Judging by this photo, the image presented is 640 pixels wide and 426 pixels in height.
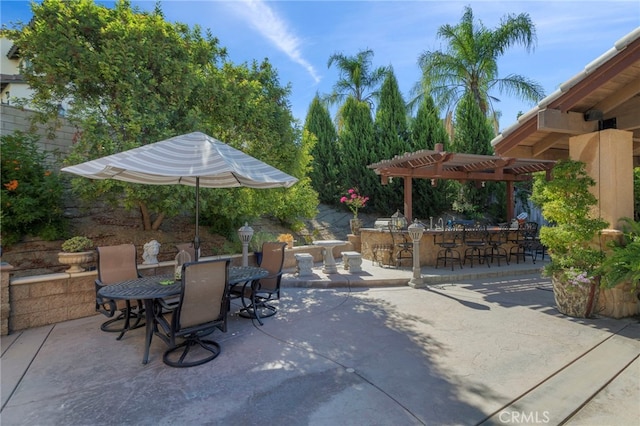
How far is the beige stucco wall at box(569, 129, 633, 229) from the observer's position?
181 inches

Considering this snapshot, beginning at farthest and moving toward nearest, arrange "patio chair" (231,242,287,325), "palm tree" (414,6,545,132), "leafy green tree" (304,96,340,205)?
"leafy green tree" (304,96,340,205) < "palm tree" (414,6,545,132) < "patio chair" (231,242,287,325)

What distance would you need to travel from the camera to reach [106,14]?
5.83 metres

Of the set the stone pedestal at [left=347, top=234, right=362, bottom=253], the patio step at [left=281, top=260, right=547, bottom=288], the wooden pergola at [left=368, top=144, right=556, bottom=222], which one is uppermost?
the wooden pergola at [left=368, top=144, right=556, bottom=222]

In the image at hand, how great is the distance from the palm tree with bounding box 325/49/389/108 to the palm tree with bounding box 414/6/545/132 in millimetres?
3647

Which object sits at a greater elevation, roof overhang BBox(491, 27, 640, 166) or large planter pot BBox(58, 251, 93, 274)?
roof overhang BBox(491, 27, 640, 166)

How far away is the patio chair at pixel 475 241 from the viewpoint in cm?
850

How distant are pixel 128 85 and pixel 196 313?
446cm

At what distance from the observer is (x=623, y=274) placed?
413 cm

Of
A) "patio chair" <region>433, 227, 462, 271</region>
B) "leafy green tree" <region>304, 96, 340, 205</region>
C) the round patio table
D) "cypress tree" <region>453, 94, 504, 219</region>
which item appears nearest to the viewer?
the round patio table

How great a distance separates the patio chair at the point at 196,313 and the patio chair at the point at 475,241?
22.7 feet

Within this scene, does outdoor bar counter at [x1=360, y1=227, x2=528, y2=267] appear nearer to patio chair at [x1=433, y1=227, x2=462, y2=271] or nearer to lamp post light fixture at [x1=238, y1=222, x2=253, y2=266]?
patio chair at [x1=433, y1=227, x2=462, y2=271]

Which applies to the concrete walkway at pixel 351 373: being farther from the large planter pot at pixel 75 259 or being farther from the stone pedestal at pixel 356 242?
the stone pedestal at pixel 356 242

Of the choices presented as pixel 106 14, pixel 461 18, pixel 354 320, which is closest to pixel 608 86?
pixel 354 320

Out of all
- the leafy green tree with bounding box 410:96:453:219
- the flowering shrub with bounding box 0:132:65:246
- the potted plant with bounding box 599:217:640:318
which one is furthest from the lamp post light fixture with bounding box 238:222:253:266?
the leafy green tree with bounding box 410:96:453:219
